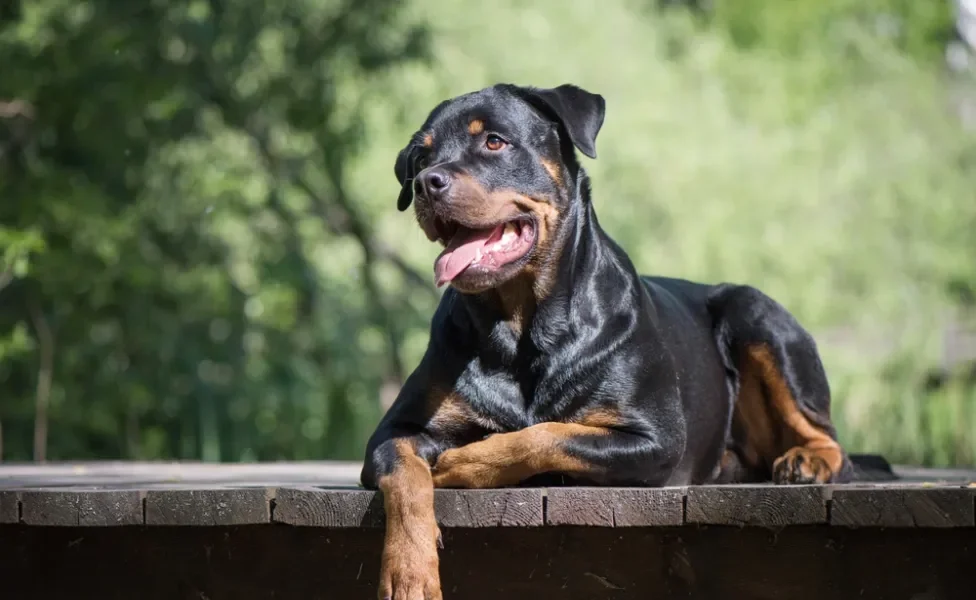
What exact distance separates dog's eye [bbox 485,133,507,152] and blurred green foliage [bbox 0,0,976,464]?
565cm

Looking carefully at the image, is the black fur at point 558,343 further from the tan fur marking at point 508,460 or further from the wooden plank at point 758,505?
the wooden plank at point 758,505

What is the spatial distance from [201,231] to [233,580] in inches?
287

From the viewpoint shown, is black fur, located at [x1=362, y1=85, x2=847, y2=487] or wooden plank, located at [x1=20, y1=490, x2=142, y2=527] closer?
wooden plank, located at [x1=20, y1=490, x2=142, y2=527]

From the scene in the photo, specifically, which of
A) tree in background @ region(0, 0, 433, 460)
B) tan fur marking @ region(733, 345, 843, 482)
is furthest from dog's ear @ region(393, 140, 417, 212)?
tree in background @ region(0, 0, 433, 460)

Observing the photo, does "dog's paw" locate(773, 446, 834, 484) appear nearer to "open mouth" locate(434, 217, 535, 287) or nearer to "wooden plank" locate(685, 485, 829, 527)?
"wooden plank" locate(685, 485, 829, 527)

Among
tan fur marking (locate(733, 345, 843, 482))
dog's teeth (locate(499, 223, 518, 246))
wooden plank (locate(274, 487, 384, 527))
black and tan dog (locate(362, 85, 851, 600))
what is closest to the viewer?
wooden plank (locate(274, 487, 384, 527))

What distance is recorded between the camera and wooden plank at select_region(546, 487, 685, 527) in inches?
129

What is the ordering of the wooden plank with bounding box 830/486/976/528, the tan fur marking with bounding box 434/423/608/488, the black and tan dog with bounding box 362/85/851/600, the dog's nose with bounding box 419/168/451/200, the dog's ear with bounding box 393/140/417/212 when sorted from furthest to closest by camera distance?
the dog's ear with bounding box 393/140/417/212
the dog's nose with bounding box 419/168/451/200
the black and tan dog with bounding box 362/85/851/600
the tan fur marking with bounding box 434/423/608/488
the wooden plank with bounding box 830/486/976/528

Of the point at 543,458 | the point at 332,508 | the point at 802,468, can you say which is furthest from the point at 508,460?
the point at 802,468

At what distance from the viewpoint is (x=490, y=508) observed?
3.32 m

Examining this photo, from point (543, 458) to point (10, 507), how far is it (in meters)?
1.58

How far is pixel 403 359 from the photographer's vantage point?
1133 cm

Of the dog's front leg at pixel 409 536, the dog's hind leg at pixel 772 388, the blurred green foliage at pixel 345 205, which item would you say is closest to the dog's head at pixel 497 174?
the dog's front leg at pixel 409 536

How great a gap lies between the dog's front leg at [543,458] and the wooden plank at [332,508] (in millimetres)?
273
